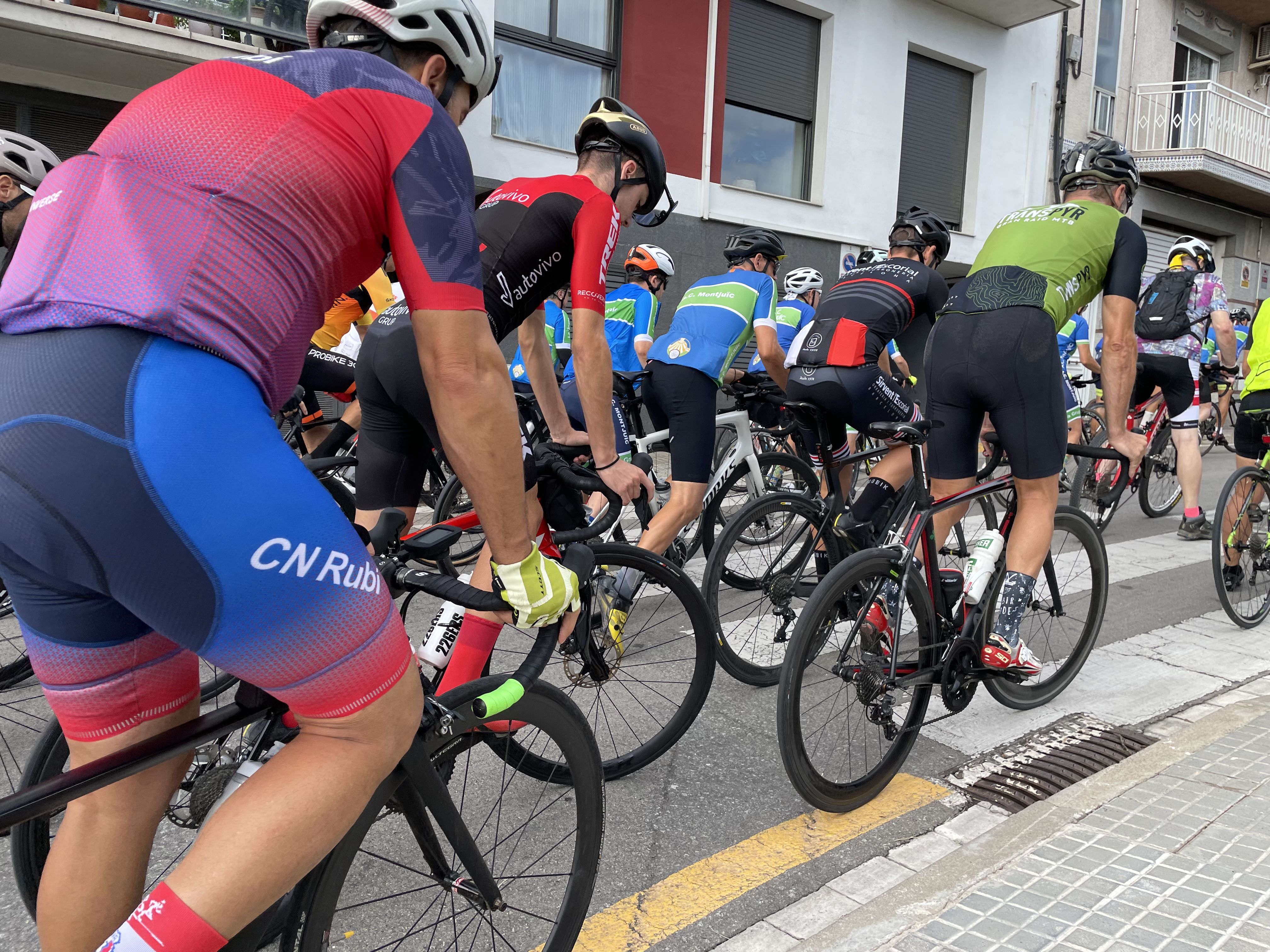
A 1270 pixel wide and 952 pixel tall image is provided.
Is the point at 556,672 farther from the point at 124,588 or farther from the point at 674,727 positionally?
the point at 124,588

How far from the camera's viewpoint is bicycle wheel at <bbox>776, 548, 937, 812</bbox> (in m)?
2.66

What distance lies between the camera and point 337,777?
4.26ft

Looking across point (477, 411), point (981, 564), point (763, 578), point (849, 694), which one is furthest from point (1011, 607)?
point (477, 411)

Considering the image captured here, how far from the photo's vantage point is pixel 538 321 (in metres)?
3.42

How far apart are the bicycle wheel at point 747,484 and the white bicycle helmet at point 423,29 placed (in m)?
3.47

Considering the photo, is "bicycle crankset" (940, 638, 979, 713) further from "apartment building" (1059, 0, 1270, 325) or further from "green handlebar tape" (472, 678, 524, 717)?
"apartment building" (1059, 0, 1270, 325)

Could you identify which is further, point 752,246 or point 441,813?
point 752,246

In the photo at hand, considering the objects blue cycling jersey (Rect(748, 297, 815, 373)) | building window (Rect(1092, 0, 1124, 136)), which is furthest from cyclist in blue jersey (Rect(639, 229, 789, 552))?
building window (Rect(1092, 0, 1124, 136))

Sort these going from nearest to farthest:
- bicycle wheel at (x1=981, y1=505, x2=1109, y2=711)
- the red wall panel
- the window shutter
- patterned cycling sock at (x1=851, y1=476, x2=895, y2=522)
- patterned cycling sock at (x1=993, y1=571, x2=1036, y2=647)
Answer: patterned cycling sock at (x1=993, y1=571, x2=1036, y2=647) < bicycle wheel at (x1=981, y1=505, x2=1109, y2=711) < patterned cycling sock at (x1=851, y1=476, x2=895, y2=522) < the red wall panel < the window shutter

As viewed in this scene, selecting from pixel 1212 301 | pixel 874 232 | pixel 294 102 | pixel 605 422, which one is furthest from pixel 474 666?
pixel 874 232

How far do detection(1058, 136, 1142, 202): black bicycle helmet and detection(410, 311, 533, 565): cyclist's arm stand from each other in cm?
311

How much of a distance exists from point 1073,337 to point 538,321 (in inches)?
336

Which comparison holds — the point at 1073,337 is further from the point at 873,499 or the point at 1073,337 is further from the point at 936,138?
the point at 873,499

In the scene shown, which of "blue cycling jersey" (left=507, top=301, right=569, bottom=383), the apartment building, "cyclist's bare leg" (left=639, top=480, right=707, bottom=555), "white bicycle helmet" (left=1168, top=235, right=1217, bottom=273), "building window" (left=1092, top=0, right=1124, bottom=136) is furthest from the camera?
"building window" (left=1092, top=0, right=1124, bottom=136)
